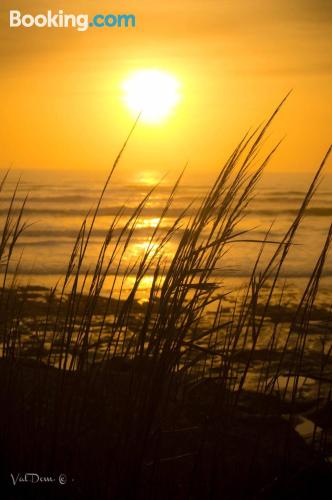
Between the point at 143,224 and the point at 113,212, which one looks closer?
the point at 143,224

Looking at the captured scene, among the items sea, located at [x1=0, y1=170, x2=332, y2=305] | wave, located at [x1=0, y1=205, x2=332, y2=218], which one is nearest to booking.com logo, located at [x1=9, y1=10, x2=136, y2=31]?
sea, located at [x1=0, y1=170, x2=332, y2=305]

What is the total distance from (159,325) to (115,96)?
177 centimetres

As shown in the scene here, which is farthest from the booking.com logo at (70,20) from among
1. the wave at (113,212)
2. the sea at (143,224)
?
the wave at (113,212)

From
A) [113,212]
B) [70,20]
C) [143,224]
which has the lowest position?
[70,20]

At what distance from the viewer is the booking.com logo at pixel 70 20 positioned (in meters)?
1.68

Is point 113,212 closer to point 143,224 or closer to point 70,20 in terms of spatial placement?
point 143,224

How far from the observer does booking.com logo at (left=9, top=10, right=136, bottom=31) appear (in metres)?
1.68

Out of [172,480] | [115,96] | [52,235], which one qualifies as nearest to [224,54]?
[115,96]

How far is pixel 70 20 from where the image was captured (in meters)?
1.79

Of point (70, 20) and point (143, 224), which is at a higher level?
point (143, 224)

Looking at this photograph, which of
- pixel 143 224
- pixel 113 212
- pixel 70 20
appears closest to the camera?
pixel 70 20

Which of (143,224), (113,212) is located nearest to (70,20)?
(143,224)

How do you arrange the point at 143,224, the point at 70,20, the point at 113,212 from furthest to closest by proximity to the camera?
the point at 113,212 → the point at 143,224 → the point at 70,20

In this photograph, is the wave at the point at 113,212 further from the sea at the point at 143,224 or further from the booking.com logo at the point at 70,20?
the booking.com logo at the point at 70,20
